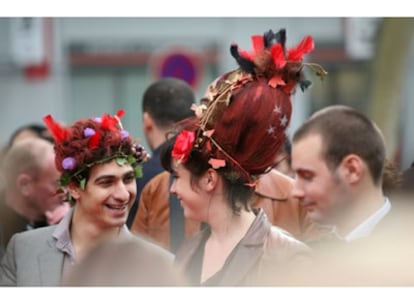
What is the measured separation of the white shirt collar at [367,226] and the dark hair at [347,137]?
0.09 meters

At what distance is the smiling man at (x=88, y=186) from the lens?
9.40ft

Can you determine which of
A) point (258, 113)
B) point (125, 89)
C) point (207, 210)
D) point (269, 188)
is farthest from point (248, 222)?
point (125, 89)

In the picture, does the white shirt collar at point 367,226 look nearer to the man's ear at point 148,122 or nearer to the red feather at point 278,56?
the red feather at point 278,56

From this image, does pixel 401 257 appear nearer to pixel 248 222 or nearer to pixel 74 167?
pixel 248 222

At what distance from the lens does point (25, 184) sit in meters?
3.38

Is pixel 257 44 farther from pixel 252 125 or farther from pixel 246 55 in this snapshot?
pixel 252 125

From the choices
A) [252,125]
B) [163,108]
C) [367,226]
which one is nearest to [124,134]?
[252,125]

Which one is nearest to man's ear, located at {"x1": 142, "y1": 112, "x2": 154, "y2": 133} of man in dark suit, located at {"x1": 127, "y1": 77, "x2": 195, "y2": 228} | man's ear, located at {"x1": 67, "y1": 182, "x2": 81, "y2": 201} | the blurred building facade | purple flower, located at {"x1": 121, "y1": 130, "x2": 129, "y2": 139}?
man in dark suit, located at {"x1": 127, "y1": 77, "x2": 195, "y2": 228}

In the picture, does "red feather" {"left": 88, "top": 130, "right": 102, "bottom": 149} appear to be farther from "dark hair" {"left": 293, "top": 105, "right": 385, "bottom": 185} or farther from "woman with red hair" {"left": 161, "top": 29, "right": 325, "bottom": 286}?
"dark hair" {"left": 293, "top": 105, "right": 385, "bottom": 185}

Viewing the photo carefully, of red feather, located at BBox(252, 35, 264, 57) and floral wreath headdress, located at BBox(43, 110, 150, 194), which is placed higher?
red feather, located at BBox(252, 35, 264, 57)

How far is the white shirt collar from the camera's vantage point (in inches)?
102

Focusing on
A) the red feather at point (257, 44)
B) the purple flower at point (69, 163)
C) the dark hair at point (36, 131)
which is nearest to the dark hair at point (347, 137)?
the red feather at point (257, 44)

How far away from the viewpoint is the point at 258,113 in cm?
259

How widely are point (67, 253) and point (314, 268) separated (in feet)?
2.40
